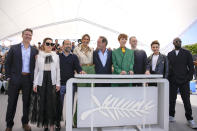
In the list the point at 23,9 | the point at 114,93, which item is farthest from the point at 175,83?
the point at 23,9

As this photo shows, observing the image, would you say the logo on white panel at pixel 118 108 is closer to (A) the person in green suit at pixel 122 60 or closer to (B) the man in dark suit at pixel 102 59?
(A) the person in green suit at pixel 122 60

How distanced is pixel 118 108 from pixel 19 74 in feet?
6.31

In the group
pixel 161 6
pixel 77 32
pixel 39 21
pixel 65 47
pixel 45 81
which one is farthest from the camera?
pixel 77 32

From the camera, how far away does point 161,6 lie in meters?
14.6

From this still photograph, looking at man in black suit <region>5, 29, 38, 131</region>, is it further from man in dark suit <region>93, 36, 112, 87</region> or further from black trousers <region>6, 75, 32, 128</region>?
man in dark suit <region>93, 36, 112, 87</region>

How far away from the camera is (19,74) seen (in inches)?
129

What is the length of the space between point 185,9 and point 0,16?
15172 millimetres

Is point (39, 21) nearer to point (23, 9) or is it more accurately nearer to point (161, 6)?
point (23, 9)

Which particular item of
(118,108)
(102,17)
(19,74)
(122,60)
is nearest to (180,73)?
(122,60)

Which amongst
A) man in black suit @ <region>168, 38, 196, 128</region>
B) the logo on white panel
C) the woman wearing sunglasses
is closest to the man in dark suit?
the woman wearing sunglasses

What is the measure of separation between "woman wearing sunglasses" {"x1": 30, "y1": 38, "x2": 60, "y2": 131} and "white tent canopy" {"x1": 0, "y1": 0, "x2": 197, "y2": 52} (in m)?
12.6

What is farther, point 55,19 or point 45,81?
point 55,19

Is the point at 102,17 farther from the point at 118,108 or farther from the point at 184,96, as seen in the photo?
the point at 118,108

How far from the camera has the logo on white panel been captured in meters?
2.42
